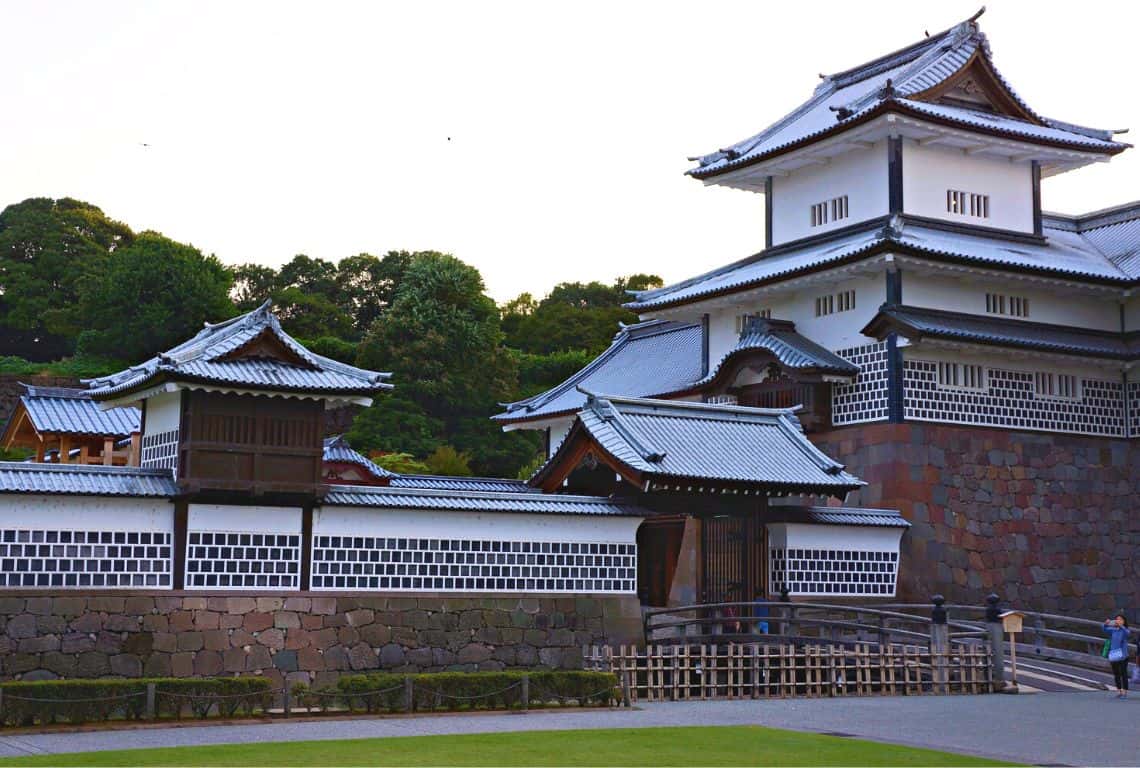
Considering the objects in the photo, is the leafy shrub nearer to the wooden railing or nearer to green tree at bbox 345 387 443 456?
the wooden railing

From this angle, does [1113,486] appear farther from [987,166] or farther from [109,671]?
[109,671]

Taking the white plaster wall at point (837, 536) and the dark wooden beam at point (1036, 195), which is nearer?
the white plaster wall at point (837, 536)

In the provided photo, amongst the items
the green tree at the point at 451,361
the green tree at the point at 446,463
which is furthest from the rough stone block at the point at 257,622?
the green tree at the point at 451,361

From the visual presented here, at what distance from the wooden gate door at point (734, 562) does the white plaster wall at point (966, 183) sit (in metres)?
12.3

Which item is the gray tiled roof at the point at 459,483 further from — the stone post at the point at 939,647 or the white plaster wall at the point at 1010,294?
the stone post at the point at 939,647

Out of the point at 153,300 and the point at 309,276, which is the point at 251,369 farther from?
the point at 309,276

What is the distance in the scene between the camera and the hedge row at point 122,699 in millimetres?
20406

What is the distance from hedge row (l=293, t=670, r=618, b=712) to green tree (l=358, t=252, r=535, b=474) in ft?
155

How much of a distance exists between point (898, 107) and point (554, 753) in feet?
83.6

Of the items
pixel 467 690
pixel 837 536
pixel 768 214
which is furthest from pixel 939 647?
pixel 768 214

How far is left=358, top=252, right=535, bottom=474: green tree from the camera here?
73000mm

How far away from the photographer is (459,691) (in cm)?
2336

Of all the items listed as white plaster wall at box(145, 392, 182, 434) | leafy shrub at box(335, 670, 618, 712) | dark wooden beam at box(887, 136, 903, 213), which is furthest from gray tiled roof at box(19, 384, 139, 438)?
dark wooden beam at box(887, 136, 903, 213)

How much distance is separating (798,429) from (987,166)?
12.3 m
